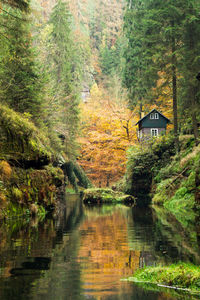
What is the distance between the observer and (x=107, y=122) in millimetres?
48406

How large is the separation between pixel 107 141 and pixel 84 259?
42.4 meters

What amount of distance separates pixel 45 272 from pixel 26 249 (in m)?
2.27

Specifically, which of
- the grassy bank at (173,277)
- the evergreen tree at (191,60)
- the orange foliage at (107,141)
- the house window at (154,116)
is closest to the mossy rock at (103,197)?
the orange foliage at (107,141)

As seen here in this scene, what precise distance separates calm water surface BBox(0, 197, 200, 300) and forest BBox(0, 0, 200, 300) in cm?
64

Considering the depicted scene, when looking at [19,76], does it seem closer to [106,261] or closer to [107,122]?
[106,261]

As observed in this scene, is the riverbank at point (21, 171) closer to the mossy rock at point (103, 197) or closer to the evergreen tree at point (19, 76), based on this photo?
the evergreen tree at point (19, 76)

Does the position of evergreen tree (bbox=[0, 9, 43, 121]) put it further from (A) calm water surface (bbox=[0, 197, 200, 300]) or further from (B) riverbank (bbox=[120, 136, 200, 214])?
(A) calm water surface (bbox=[0, 197, 200, 300])

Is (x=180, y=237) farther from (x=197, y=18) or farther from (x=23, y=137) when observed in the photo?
(x=197, y=18)

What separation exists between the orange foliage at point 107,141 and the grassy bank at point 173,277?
36490 millimetres

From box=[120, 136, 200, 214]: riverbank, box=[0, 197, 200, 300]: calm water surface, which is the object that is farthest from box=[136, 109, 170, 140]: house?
box=[0, 197, 200, 300]: calm water surface

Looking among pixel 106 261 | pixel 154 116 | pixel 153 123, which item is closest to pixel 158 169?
pixel 153 123

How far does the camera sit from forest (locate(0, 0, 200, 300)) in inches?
672

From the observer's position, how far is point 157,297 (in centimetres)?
432

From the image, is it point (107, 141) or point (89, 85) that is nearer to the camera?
point (107, 141)
